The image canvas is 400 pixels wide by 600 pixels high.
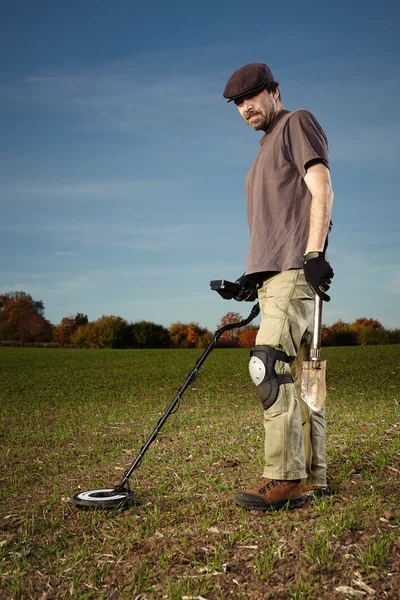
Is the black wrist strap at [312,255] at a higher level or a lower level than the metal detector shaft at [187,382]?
higher

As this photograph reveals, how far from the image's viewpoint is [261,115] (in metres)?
4.05

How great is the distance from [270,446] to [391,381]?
8989 millimetres

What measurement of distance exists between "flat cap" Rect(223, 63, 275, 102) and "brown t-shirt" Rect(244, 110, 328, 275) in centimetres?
26

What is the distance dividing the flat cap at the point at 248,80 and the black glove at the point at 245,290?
120cm

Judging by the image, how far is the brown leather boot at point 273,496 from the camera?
3816 millimetres

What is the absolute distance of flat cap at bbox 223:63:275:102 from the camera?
12.7 feet

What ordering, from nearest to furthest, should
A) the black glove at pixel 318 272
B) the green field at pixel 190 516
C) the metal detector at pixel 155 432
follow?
the green field at pixel 190 516 < the black glove at pixel 318 272 < the metal detector at pixel 155 432

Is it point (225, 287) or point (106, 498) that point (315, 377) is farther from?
point (106, 498)

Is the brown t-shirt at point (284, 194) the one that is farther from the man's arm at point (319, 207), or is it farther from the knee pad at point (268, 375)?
the knee pad at point (268, 375)

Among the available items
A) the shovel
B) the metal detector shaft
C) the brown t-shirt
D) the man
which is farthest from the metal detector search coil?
the brown t-shirt

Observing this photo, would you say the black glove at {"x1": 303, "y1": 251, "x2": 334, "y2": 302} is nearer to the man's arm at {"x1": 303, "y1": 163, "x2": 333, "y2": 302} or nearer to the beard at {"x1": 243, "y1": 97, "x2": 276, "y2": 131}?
the man's arm at {"x1": 303, "y1": 163, "x2": 333, "y2": 302}

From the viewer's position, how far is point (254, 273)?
4.00 m

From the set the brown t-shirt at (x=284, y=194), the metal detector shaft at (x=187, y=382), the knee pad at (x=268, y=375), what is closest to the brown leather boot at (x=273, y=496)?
the knee pad at (x=268, y=375)

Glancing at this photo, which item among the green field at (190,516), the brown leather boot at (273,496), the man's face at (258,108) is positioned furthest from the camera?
the man's face at (258,108)
